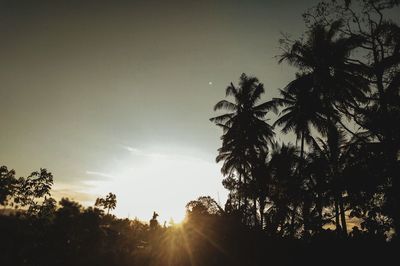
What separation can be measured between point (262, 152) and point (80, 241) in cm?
1892

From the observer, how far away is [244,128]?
28.7 m

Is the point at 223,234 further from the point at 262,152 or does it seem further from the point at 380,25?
the point at 262,152

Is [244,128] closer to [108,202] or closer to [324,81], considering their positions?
[324,81]

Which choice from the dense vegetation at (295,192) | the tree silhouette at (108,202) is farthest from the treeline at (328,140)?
the tree silhouette at (108,202)

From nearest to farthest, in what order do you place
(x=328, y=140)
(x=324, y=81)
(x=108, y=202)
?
(x=324, y=81) → (x=328, y=140) → (x=108, y=202)

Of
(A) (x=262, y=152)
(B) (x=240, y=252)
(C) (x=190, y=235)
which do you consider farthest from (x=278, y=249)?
(A) (x=262, y=152)

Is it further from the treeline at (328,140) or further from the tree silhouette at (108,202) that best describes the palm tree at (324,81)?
the tree silhouette at (108,202)

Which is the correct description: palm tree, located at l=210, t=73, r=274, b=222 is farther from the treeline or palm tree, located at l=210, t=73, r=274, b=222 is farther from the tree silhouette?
the tree silhouette

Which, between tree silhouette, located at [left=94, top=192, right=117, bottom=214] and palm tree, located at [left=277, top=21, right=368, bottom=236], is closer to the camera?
palm tree, located at [left=277, top=21, right=368, bottom=236]

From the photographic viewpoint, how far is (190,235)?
46.1 feet

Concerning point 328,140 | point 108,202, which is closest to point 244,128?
point 328,140

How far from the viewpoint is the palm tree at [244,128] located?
28719 millimetres

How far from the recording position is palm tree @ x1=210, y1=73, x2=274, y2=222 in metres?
28.7

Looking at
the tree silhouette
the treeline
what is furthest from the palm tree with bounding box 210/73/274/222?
the tree silhouette
